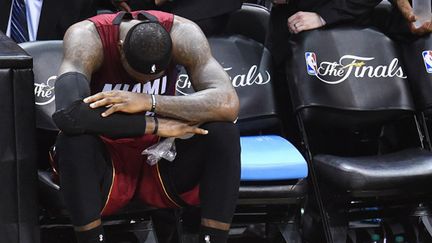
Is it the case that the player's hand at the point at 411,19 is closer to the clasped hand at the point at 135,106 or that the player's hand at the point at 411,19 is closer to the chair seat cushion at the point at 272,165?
the chair seat cushion at the point at 272,165

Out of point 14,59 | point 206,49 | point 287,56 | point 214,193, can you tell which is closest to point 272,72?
point 287,56

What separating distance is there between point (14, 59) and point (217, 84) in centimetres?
71

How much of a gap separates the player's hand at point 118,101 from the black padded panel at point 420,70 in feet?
5.02

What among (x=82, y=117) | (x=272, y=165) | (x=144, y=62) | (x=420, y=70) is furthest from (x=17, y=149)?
(x=420, y=70)

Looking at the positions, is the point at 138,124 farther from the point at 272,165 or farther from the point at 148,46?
the point at 272,165

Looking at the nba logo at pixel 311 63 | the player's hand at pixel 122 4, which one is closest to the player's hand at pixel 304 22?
the nba logo at pixel 311 63

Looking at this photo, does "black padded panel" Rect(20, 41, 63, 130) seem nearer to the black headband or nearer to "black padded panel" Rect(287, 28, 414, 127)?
the black headband

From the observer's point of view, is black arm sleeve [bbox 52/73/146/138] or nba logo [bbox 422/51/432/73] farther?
nba logo [bbox 422/51/432/73]

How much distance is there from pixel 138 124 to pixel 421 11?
1779 mm

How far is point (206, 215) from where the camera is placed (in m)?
2.82

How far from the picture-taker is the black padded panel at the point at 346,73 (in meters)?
3.65

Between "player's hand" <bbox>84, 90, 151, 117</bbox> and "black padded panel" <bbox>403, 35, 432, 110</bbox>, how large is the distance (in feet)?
5.02

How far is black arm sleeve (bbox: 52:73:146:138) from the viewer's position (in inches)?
105

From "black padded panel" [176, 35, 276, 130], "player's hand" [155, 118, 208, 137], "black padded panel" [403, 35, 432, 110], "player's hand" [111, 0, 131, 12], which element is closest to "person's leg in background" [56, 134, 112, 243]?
"player's hand" [155, 118, 208, 137]
